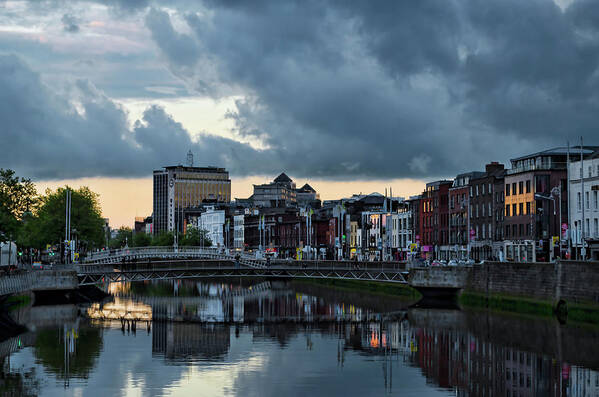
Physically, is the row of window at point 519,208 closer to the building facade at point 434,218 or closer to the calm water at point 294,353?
the building facade at point 434,218

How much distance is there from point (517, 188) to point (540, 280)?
1665 inches

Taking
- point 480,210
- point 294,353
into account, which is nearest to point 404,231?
point 480,210

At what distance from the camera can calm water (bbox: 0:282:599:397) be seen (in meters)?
49.5

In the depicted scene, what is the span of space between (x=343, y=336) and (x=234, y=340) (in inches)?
318

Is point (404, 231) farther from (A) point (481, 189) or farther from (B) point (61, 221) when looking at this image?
(B) point (61, 221)

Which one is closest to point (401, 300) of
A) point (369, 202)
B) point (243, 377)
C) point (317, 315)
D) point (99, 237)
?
point (317, 315)

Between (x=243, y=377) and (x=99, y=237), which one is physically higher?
(x=99, y=237)

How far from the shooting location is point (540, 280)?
79.3m

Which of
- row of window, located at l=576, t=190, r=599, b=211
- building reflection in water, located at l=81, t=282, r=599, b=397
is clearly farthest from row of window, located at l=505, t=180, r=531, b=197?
building reflection in water, located at l=81, t=282, r=599, b=397

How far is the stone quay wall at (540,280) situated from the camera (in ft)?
233

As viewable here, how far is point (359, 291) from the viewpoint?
119 metres

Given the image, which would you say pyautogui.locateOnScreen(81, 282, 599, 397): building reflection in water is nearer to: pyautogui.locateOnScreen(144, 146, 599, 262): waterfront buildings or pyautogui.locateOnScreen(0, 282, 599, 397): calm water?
pyautogui.locateOnScreen(0, 282, 599, 397): calm water

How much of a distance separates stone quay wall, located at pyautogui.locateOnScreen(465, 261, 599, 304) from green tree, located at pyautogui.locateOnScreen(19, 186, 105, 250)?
7304cm

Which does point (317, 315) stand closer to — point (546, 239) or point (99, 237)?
point (546, 239)
